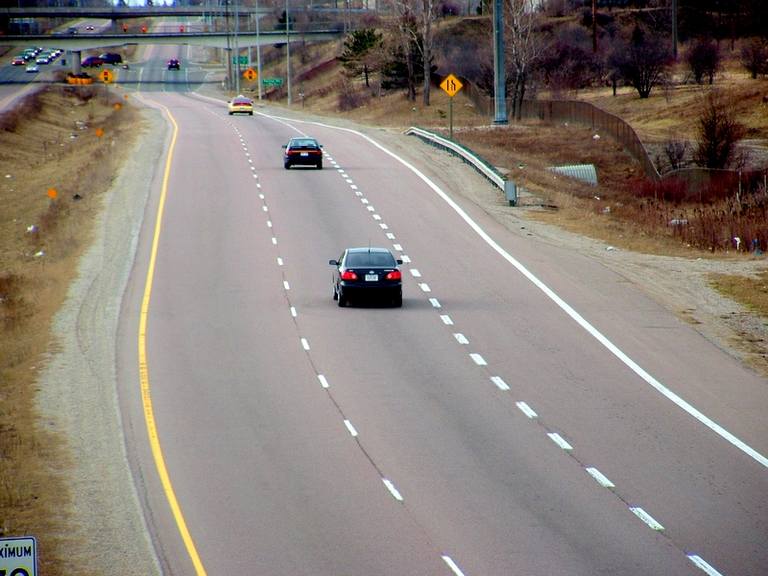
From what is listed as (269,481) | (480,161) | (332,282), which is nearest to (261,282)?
(332,282)

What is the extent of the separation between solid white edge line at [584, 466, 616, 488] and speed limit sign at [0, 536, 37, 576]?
9073 millimetres

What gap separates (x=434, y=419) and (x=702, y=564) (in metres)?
6.24

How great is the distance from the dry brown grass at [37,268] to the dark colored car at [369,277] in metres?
6.95

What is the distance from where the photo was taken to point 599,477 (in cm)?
1445

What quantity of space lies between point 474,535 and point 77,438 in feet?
23.4

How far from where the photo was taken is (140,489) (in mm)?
14156

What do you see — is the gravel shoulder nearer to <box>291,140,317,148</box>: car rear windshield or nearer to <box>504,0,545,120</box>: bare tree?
<box>291,140,317,148</box>: car rear windshield

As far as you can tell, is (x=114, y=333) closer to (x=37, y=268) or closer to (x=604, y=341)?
(x=37, y=268)

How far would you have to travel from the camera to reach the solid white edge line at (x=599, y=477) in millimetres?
14168

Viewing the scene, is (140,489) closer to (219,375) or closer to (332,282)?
(219,375)

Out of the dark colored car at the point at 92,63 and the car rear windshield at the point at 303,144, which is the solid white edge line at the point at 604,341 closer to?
the car rear windshield at the point at 303,144

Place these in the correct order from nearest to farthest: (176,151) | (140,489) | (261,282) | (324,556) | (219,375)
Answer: (324,556) → (140,489) → (219,375) → (261,282) → (176,151)

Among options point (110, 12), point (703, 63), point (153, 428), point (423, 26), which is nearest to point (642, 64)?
point (703, 63)

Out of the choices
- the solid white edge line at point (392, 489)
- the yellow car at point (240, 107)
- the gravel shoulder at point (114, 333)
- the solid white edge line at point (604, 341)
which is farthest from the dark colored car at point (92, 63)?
the solid white edge line at point (392, 489)
